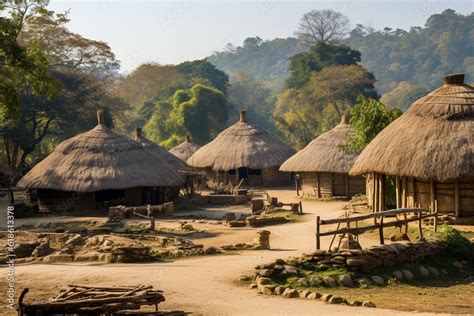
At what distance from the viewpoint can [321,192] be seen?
120ft

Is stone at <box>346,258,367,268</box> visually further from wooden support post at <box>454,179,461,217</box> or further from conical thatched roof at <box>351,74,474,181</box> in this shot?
wooden support post at <box>454,179,461,217</box>

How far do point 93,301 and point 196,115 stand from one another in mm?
52698

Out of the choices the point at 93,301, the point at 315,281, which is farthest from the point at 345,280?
the point at 93,301

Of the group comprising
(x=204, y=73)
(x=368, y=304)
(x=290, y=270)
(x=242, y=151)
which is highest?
(x=204, y=73)

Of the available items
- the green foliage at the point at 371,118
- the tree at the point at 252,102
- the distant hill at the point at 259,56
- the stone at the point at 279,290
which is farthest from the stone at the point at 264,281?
the distant hill at the point at 259,56

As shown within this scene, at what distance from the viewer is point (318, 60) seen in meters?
71.1

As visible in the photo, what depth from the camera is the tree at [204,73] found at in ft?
→ 270

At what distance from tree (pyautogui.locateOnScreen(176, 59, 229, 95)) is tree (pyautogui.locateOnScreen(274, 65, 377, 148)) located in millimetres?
10588

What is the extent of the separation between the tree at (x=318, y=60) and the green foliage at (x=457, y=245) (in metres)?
49.7

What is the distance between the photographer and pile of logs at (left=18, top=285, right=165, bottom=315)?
482 inches

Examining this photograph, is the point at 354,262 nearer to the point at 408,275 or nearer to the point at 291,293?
the point at 408,275

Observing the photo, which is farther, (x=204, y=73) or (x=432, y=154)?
(x=204, y=73)

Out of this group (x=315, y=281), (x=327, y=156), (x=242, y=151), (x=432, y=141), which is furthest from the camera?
(x=242, y=151)

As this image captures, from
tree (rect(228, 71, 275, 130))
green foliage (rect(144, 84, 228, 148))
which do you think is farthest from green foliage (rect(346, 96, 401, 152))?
tree (rect(228, 71, 275, 130))
